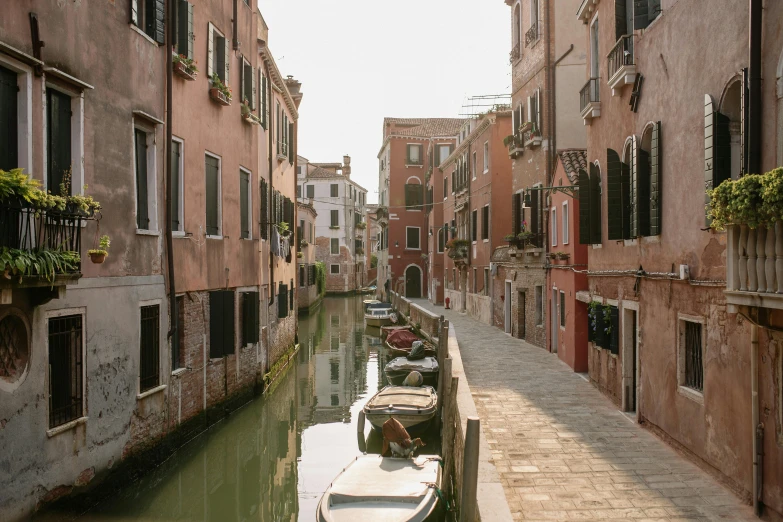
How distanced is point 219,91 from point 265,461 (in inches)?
278

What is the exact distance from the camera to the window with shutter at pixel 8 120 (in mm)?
7469

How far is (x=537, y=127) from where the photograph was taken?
20594mm

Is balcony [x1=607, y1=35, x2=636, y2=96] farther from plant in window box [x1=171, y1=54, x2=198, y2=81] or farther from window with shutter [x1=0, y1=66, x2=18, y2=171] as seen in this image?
window with shutter [x1=0, y1=66, x2=18, y2=171]

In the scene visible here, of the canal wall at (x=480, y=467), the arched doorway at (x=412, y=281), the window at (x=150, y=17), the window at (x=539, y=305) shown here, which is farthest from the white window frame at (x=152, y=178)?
the arched doorway at (x=412, y=281)

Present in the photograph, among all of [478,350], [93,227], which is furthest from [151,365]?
[478,350]

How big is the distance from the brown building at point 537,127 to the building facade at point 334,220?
3494 centimetres

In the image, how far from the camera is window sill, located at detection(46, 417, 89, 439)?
802 centimetres

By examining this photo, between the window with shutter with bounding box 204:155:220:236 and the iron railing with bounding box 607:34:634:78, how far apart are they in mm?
7591

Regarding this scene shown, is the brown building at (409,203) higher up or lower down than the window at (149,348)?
higher up

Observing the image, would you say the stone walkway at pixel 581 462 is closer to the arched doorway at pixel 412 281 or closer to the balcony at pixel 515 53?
the balcony at pixel 515 53

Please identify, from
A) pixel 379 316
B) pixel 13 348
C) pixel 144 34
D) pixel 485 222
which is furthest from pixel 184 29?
pixel 379 316

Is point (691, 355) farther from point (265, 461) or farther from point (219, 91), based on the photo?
point (219, 91)

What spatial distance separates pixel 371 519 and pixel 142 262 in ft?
16.8

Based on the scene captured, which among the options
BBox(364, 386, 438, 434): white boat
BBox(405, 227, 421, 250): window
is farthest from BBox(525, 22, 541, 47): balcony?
BBox(405, 227, 421, 250): window
